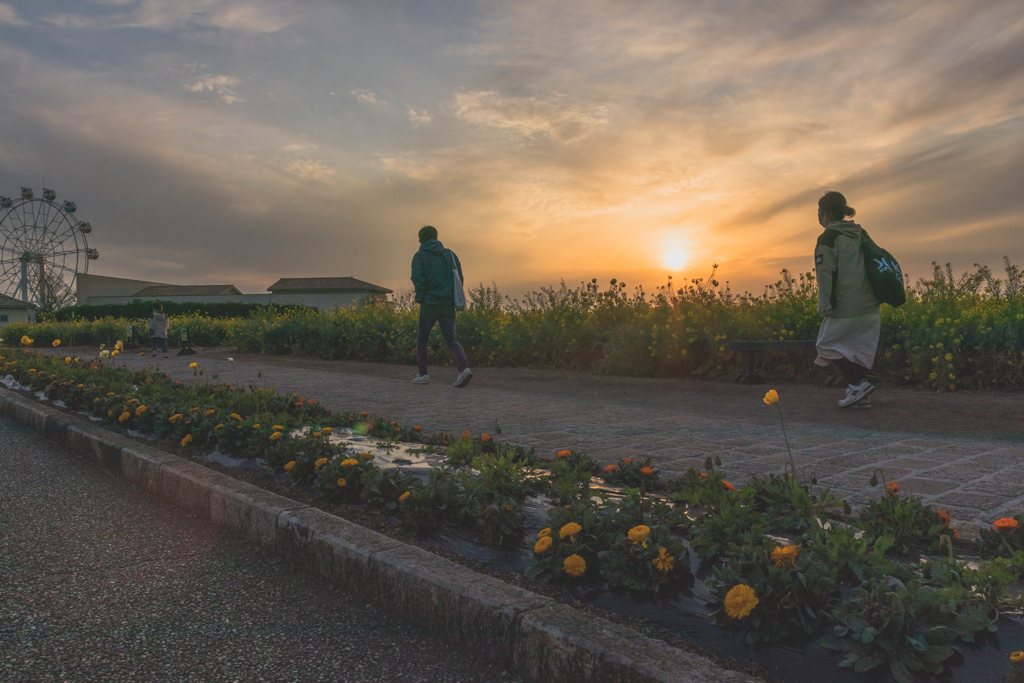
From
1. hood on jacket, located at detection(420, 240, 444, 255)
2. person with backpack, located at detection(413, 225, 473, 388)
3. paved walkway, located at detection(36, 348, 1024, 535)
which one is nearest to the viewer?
paved walkway, located at detection(36, 348, 1024, 535)

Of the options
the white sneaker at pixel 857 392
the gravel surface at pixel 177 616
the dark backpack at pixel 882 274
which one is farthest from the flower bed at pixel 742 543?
the dark backpack at pixel 882 274

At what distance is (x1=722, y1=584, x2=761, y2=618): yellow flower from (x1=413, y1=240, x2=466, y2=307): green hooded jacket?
7130mm

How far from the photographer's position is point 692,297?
1012cm

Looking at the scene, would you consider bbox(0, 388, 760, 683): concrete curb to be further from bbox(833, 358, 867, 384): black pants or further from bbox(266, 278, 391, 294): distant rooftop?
bbox(266, 278, 391, 294): distant rooftop

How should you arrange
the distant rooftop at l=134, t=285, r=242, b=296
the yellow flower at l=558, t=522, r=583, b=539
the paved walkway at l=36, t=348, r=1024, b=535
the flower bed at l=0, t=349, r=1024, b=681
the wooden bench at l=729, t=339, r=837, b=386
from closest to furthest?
the flower bed at l=0, t=349, r=1024, b=681 < the yellow flower at l=558, t=522, r=583, b=539 < the paved walkway at l=36, t=348, r=1024, b=535 < the wooden bench at l=729, t=339, r=837, b=386 < the distant rooftop at l=134, t=285, r=242, b=296

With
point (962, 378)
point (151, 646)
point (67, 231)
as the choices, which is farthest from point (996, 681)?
point (67, 231)

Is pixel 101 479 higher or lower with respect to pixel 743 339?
lower

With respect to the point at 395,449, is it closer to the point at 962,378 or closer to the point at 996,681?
the point at 996,681

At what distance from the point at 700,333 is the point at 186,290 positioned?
70.8 metres

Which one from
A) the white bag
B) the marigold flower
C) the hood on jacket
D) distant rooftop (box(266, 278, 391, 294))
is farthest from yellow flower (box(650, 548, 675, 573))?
distant rooftop (box(266, 278, 391, 294))

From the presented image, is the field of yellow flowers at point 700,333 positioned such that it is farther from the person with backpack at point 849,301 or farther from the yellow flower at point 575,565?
the yellow flower at point 575,565

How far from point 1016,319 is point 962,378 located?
32.0 inches

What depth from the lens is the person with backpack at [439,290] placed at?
8609mm

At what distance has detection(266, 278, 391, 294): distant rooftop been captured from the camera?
63.3 meters
